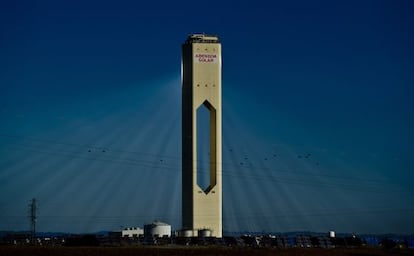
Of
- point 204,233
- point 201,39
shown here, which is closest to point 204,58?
point 201,39

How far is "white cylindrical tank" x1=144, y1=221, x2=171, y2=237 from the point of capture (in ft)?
355

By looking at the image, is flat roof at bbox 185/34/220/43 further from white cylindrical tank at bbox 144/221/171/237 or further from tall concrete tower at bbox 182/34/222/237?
white cylindrical tank at bbox 144/221/171/237

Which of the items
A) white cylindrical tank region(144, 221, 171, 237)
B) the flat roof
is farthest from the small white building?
the flat roof

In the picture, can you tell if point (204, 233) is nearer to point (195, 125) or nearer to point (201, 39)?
point (195, 125)

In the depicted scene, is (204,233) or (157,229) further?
Result: (157,229)

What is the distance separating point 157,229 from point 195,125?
16004mm

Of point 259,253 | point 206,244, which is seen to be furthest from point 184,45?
point 259,253

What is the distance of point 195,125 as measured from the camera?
10375 centimetres

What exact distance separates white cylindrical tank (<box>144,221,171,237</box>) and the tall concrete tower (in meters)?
5.91

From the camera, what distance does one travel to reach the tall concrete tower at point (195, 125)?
103062 millimetres

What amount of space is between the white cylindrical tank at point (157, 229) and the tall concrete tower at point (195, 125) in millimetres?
5910

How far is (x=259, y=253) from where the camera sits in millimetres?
65438

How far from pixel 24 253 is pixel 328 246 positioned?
37803 mm

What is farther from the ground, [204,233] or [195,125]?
[195,125]
